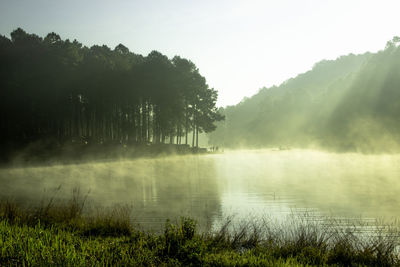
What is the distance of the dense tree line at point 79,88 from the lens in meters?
48.9

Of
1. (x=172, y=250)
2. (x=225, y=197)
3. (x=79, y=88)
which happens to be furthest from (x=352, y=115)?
(x=172, y=250)

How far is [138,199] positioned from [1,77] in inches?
1681

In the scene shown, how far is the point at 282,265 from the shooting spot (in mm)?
6203

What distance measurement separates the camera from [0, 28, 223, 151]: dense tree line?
48.9m

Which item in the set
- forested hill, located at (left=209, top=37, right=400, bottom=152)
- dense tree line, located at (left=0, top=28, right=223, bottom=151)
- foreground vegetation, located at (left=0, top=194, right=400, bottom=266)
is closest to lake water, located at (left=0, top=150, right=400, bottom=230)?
foreground vegetation, located at (left=0, top=194, right=400, bottom=266)

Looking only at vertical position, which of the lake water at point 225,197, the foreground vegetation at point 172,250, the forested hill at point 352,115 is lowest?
the lake water at point 225,197

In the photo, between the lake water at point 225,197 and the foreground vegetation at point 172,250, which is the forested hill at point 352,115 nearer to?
the lake water at point 225,197

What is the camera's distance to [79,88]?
2083 inches

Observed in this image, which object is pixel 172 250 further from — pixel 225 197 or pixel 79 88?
Result: pixel 79 88

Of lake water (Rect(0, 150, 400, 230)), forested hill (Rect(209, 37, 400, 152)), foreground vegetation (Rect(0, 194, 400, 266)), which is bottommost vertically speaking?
lake water (Rect(0, 150, 400, 230))

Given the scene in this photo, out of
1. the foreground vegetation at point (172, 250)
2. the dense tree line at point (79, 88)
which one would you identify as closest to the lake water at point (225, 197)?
the foreground vegetation at point (172, 250)

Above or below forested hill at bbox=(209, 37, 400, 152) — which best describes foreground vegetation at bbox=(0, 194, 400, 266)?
below

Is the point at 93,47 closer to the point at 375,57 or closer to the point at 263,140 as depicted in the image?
the point at 375,57

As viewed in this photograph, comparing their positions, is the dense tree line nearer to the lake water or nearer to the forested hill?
the lake water
